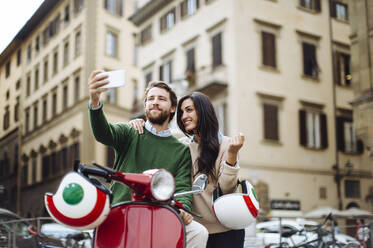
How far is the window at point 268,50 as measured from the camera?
21.1 metres

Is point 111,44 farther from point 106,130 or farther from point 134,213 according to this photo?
point 134,213

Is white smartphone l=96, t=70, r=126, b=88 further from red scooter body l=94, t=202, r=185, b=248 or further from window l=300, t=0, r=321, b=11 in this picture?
window l=300, t=0, r=321, b=11

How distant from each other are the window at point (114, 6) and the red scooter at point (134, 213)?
1039 inches

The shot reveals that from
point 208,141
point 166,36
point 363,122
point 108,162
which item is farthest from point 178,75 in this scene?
point 208,141

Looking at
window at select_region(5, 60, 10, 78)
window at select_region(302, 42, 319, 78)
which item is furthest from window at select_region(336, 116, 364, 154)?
window at select_region(5, 60, 10, 78)

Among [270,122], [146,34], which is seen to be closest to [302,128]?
[270,122]

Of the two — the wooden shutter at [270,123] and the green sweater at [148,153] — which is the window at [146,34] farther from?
the green sweater at [148,153]

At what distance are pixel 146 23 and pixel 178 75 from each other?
5.38 meters

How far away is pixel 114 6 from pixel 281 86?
1107 centimetres

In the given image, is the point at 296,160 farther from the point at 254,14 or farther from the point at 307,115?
the point at 254,14

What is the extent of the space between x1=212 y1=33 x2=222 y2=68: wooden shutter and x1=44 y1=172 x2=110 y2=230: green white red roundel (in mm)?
19071

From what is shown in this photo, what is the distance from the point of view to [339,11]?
23562 millimetres

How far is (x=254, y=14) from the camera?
21031 mm

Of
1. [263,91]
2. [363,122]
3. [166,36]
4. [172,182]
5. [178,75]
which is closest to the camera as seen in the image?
[172,182]
